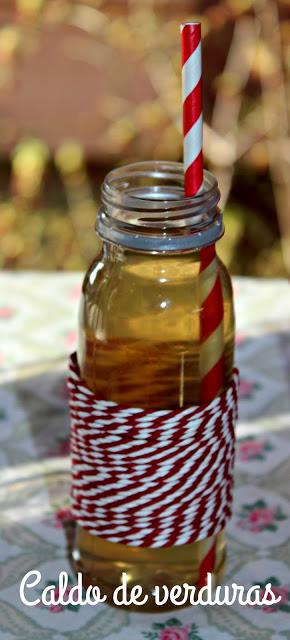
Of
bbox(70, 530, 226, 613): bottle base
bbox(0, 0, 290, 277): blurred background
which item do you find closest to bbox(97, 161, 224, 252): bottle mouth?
bbox(70, 530, 226, 613): bottle base

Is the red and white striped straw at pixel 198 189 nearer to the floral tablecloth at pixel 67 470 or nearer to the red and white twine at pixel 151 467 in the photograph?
the red and white twine at pixel 151 467

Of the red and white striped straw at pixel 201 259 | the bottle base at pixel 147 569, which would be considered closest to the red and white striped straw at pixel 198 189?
the red and white striped straw at pixel 201 259

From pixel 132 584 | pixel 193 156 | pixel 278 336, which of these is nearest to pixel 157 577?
pixel 132 584

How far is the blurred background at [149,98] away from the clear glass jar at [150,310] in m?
1.37

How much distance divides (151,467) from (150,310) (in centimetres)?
9

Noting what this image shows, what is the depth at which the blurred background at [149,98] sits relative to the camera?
1896 millimetres

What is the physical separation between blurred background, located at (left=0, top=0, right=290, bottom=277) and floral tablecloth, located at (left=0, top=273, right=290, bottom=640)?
0.98 metres

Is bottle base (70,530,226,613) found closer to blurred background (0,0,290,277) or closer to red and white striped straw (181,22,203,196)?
Answer: red and white striped straw (181,22,203,196)

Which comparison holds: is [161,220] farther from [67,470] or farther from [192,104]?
[67,470]

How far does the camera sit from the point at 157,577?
0.60 m

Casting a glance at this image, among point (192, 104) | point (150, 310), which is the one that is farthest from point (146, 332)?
point (192, 104)

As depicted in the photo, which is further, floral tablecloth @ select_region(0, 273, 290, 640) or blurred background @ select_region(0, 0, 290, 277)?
blurred background @ select_region(0, 0, 290, 277)

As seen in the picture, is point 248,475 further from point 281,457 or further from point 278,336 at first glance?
point 278,336

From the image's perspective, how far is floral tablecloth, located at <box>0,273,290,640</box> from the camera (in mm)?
Answer: 579
